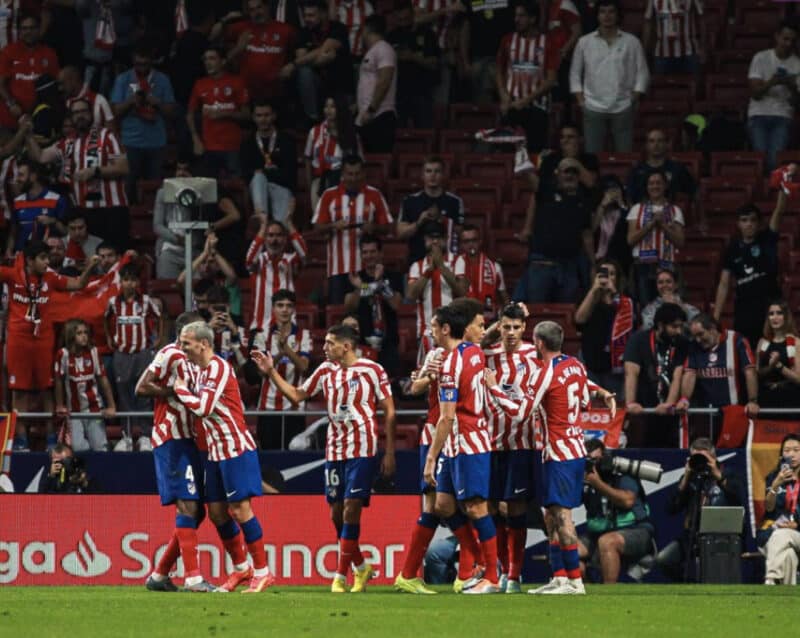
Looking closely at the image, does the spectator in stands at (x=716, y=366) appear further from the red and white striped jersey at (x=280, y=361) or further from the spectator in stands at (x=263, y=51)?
the spectator in stands at (x=263, y=51)

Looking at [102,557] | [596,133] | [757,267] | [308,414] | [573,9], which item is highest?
[573,9]

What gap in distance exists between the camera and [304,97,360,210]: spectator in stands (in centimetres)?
2253

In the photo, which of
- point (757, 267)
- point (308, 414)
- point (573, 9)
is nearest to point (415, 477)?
point (308, 414)

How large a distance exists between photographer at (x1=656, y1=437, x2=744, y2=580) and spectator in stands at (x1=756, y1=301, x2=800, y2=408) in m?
1.30

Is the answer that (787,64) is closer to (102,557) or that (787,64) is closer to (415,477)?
(415,477)

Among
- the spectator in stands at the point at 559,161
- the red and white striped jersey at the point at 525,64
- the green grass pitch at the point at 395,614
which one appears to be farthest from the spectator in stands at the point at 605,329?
the green grass pitch at the point at 395,614

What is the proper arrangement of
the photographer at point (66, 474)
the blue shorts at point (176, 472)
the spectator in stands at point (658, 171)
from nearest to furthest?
the blue shorts at point (176, 472) → the photographer at point (66, 474) → the spectator in stands at point (658, 171)

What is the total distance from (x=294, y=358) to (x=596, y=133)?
5590mm

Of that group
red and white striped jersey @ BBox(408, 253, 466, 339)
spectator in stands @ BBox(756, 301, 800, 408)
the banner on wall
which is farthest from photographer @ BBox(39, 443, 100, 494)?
spectator in stands @ BBox(756, 301, 800, 408)

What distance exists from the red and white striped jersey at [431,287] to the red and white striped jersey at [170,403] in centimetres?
581

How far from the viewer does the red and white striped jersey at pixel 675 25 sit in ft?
77.8

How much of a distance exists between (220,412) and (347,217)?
23.9ft

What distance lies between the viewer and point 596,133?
2297 cm

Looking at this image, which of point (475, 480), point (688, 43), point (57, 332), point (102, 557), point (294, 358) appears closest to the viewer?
point (475, 480)
